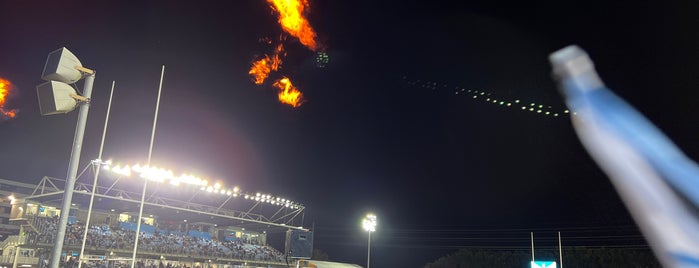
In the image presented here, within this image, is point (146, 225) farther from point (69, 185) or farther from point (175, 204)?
point (69, 185)

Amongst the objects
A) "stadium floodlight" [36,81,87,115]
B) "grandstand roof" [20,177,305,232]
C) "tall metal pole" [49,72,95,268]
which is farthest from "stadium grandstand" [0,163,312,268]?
"stadium floodlight" [36,81,87,115]

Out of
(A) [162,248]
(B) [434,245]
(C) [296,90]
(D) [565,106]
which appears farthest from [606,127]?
(B) [434,245]

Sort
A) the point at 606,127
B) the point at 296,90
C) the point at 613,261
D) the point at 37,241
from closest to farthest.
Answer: the point at 606,127 → the point at 37,241 → the point at 296,90 → the point at 613,261

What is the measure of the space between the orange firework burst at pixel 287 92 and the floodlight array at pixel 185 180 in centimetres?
1024

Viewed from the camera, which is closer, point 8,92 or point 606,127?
point 606,127

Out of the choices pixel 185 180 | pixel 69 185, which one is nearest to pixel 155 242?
pixel 185 180

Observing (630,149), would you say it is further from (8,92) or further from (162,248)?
(162,248)

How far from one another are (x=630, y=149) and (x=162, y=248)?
38.9 meters

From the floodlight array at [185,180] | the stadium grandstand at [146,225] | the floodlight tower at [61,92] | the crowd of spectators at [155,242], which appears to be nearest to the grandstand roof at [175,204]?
the stadium grandstand at [146,225]

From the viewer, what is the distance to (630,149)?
47.2 ft

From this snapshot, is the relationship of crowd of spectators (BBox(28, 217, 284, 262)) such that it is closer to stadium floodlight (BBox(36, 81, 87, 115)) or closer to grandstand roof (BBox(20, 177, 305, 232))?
grandstand roof (BBox(20, 177, 305, 232))

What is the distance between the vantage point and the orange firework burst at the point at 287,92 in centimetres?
3728

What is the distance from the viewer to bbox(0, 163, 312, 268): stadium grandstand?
1404 inches

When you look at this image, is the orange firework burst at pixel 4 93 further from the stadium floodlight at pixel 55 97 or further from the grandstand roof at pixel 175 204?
the stadium floodlight at pixel 55 97
